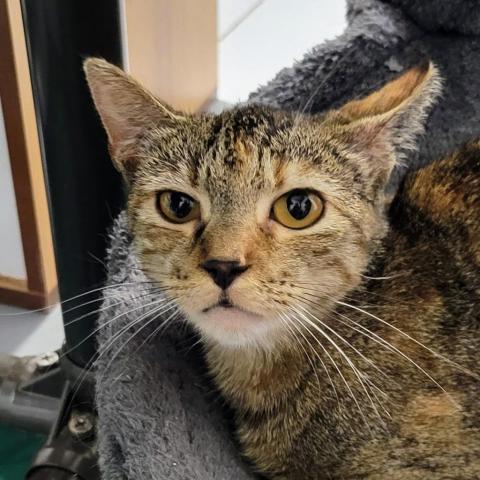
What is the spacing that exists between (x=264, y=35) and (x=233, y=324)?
1.51 m

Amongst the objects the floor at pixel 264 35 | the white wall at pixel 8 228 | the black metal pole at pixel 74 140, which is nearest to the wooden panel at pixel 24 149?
the white wall at pixel 8 228

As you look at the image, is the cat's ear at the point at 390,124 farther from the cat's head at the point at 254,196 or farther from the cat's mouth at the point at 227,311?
the cat's mouth at the point at 227,311

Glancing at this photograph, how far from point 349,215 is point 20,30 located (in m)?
0.81

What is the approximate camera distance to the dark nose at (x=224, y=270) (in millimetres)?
754

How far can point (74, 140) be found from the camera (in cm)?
101

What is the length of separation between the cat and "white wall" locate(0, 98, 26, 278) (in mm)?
663

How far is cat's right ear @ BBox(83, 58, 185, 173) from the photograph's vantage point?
88 centimetres

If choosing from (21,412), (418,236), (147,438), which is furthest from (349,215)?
(21,412)

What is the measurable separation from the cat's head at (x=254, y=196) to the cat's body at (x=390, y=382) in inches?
2.3

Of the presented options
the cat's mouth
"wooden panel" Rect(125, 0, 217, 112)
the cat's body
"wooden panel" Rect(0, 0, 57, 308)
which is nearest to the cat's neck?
the cat's body

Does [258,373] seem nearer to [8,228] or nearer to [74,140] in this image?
[74,140]

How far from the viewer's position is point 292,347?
0.94 metres

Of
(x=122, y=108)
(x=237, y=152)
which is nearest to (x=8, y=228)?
(x=122, y=108)

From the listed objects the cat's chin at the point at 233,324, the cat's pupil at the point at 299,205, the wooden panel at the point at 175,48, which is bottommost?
the cat's chin at the point at 233,324
